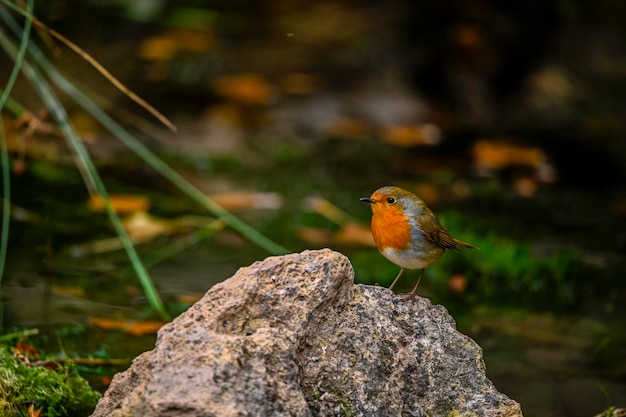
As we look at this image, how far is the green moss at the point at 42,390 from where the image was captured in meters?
3.07

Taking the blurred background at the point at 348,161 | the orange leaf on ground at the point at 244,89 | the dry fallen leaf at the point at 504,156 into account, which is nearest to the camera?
the blurred background at the point at 348,161

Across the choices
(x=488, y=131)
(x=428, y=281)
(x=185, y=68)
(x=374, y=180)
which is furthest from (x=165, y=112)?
(x=428, y=281)

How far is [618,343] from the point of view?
15.7ft

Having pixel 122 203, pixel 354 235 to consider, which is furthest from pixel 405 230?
pixel 122 203

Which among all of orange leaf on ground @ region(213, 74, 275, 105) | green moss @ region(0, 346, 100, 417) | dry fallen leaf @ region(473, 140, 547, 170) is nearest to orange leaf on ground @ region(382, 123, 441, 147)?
dry fallen leaf @ region(473, 140, 547, 170)

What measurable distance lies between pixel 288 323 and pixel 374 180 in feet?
14.6

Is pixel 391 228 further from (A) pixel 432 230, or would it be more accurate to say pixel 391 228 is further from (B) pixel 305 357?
(B) pixel 305 357

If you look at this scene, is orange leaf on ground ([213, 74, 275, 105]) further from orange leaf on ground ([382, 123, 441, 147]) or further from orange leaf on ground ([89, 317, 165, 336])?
orange leaf on ground ([89, 317, 165, 336])

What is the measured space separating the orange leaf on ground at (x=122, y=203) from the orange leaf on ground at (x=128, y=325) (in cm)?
156

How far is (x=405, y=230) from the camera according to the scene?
3379mm

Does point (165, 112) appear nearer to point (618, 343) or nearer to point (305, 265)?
point (618, 343)

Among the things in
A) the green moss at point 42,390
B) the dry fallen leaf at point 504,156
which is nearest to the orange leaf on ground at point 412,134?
the dry fallen leaf at point 504,156

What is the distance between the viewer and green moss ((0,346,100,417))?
3066mm

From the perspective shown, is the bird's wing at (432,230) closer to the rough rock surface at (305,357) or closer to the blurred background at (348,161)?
the rough rock surface at (305,357)
